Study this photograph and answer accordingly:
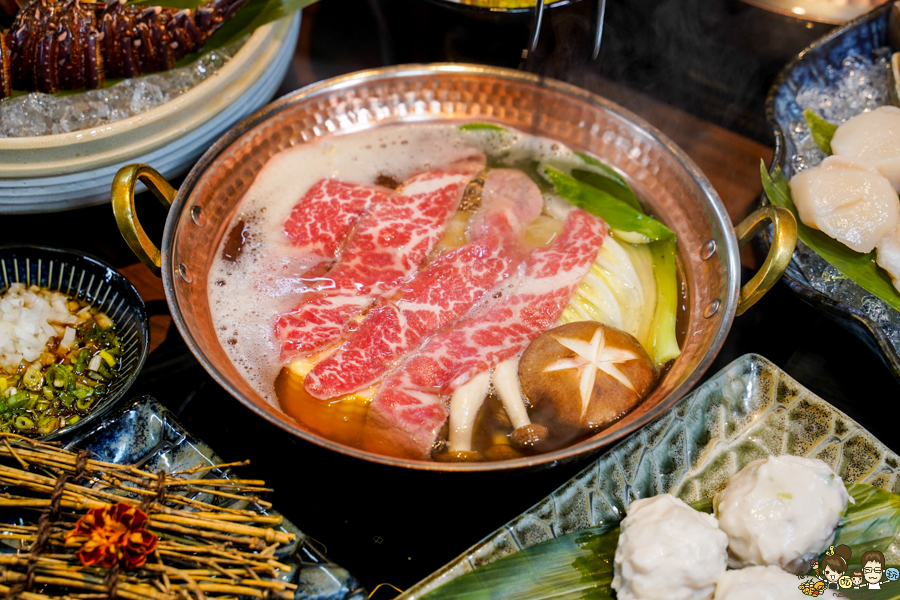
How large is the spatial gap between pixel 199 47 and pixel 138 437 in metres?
1.78

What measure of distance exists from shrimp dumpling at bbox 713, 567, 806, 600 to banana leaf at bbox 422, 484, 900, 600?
0.06 m

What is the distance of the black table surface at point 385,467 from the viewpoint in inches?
81.1

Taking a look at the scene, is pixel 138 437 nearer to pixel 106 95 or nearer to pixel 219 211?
pixel 219 211

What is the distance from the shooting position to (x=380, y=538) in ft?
6.77

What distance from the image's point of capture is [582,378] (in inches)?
79.6

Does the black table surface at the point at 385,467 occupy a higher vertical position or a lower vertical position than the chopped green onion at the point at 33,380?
lower

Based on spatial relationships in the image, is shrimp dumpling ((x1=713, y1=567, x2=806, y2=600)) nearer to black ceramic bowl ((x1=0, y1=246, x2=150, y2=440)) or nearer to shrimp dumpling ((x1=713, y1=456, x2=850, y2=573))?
shrimp dumpling ((x1=713, y1=456, x2=850, y2=573))

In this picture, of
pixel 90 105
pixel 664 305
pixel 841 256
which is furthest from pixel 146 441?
pixel 841 256

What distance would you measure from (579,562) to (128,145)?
84.7 inches

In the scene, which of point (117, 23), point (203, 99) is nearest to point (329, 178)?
point (203, 99)

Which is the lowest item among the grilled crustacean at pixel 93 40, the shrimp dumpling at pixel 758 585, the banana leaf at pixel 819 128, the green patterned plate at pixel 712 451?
the shrimp dumpling at pixel 758 585

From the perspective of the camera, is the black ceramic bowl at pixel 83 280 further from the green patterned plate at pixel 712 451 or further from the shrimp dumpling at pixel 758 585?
the shrimp dumpling at pixel 758 585

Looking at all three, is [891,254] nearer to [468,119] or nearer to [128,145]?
[468,119]

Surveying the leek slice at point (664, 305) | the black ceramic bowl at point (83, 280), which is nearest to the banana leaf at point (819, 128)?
the leek slice at point (664, 305)
